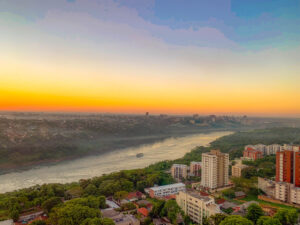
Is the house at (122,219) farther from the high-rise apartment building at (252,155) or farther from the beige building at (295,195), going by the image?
the high-rise apartment building at (252,155)

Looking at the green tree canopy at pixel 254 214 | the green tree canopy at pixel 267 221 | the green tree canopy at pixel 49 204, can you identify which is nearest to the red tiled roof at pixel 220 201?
the green tree canopy at pixel 254 214

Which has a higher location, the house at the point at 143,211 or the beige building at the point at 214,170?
the beige building at the point at 214,170

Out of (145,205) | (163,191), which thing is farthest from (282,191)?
(145,205)

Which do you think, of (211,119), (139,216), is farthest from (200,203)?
(211,119)

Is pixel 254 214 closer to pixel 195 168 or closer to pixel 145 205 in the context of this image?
pixel 145 205

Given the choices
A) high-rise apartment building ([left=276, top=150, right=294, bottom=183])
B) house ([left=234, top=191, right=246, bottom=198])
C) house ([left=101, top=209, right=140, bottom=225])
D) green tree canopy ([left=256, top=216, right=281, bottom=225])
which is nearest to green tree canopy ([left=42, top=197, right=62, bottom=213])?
house ([left=101, top=209, right=140, bottom=225])

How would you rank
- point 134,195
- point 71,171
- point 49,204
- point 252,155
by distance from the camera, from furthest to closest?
point 252,155, point 71,171, point 134,195, point 49,204

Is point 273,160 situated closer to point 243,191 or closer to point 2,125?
point 243,191
